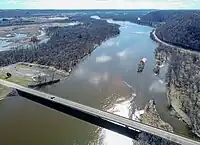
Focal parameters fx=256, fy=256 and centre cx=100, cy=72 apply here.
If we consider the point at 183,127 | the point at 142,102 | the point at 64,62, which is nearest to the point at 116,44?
the point at 64,62

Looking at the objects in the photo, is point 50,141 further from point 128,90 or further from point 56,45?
point 56,45

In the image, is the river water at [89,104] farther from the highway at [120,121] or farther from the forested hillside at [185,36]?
the forested hillside at [185,36]

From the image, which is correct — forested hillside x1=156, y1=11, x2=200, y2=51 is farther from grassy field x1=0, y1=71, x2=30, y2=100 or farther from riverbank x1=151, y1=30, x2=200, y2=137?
grassy field x1=0, y1=71, x2=30, y2=100

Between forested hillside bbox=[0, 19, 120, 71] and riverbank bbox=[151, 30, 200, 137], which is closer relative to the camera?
riverbank bbox=[151, 30, 200, 137]

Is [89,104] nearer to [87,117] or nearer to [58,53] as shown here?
[87,117]

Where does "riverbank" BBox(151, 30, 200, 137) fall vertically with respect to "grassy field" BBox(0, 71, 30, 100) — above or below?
above

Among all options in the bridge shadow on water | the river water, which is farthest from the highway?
the river water

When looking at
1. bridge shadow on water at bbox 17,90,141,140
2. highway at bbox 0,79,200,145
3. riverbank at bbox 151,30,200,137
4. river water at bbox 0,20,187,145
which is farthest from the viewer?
riverbank at bbox 151,30,200,137

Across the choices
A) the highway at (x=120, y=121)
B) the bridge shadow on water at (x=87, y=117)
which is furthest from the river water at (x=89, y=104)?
the highway at (x=120, y=121)
